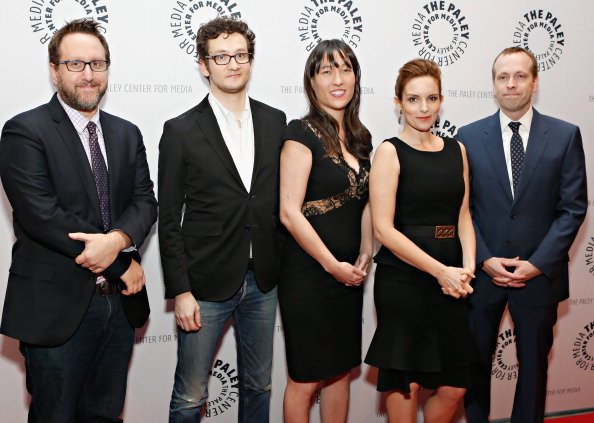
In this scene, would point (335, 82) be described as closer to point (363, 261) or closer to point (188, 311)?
point (363, 261)

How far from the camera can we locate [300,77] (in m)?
3.24

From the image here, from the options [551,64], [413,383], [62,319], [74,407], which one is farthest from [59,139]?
[551,64]

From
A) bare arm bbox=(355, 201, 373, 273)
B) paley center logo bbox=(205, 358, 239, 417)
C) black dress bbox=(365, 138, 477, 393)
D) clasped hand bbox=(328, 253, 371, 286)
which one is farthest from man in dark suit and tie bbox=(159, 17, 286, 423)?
paley center logo bbox=(205, 358, 239, 417)

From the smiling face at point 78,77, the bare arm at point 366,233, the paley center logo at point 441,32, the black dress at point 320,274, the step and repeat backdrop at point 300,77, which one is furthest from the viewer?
the paley center logo at point 441,32

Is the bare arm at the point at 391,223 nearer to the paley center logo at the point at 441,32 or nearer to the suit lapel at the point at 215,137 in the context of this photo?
the suit lapel at the point at 215,137

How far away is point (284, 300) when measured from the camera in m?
2.53

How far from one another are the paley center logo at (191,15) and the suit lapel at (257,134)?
0.66m

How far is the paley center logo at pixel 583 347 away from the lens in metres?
3.82

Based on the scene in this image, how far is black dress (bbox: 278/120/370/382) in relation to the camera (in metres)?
2.47

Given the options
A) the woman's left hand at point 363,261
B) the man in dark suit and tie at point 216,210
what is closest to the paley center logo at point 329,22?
the man in dark suit and tie at point 216,210

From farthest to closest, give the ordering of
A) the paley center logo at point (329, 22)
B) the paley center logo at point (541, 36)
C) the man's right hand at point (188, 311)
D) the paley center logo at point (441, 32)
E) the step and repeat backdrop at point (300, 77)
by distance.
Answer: the paley center logo at point (541, 36), the paley center logo at point (441, 32), the paley center logo at point (329, 22), the step and repeat backdrop at point (300, 77), the man's right hand at point (188, 311)

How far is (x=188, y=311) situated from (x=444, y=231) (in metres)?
1.07

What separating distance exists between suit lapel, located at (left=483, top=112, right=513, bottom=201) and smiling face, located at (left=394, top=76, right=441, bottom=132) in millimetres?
467

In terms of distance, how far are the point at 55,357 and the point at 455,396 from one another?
161cm
